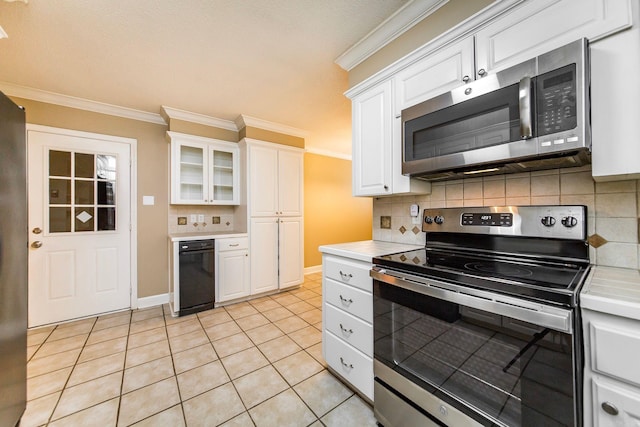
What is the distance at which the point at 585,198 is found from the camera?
3.77 feet

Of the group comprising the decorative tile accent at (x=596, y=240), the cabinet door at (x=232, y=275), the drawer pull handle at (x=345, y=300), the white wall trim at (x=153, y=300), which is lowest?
the white wall trim at (x=153, y=300)

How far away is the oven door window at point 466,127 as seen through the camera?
3.70 feet

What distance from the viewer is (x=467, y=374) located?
100cm

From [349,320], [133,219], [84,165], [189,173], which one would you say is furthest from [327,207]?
[84,165]

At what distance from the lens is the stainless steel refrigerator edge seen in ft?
3.71

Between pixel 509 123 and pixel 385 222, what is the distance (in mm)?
1094

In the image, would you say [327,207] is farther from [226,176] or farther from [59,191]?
[59,191]

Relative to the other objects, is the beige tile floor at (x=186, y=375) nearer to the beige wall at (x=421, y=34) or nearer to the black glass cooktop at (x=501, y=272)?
the black glass cooktop at (x=501, y=272)

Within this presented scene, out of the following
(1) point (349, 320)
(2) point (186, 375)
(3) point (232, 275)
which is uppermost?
(1) point (349, 320)

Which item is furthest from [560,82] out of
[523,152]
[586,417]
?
[586,417]

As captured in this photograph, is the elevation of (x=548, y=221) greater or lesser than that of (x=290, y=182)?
lesser

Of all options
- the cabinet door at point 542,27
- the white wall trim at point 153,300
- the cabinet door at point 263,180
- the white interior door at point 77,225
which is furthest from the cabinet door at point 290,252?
the cabinet door at point 542,27

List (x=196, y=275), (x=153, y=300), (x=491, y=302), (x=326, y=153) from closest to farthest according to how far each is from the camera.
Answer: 1. (x=491, y=302)
2. (x=196, y=275)
3. (x=153, y=300)
4. (x=326, y=153)

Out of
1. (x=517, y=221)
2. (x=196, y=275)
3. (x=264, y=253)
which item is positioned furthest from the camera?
(x=264, y=253)
